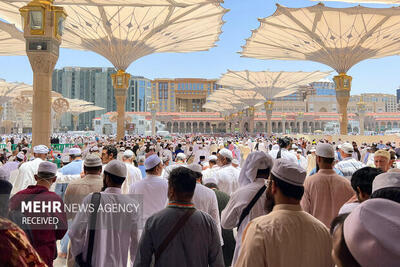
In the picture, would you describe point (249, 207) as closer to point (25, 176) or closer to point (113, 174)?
point (113, 174)

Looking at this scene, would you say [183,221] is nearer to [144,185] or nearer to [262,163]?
[262,163]

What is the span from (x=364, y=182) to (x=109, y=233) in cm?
213

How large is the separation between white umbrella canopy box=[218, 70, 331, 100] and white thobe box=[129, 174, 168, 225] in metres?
33.9

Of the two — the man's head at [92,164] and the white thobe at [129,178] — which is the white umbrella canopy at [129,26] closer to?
the white thobe at [129,178]

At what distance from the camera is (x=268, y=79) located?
37.9 metres

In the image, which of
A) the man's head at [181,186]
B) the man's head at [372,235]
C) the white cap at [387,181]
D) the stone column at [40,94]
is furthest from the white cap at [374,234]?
the stone column at [40,94]

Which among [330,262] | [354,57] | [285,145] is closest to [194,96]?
[354,57]

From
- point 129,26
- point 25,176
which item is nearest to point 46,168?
point 25,176

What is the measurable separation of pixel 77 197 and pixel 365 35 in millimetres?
22657

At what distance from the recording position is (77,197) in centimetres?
306

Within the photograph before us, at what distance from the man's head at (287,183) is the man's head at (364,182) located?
97cm

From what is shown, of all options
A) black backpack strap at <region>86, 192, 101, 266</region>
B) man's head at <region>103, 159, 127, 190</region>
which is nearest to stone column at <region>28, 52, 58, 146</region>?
man's head at <region>103, 159, 127, 190</region>

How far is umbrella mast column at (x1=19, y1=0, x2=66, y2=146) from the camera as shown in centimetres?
796

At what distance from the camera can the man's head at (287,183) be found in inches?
65.4
